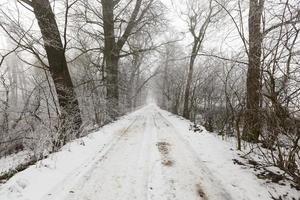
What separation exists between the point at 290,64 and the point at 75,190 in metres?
4.33

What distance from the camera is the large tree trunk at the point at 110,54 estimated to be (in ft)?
42.5

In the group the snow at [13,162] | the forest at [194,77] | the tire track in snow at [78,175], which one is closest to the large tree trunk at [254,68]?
the forest at [194,77]

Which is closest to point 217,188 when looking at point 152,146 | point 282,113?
point 282,113

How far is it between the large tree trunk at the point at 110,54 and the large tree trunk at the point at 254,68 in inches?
337

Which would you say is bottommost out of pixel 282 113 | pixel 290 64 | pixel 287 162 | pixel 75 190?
pixel 75 190

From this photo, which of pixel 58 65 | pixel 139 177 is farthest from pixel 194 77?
pixel 139 177

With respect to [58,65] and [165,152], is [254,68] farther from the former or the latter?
[58,65]

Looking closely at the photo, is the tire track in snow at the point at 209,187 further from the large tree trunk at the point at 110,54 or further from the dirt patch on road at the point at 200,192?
the large tree trunk at the point at 110,54

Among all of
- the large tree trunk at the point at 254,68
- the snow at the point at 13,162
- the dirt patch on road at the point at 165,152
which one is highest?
the large tree trunk at the point at 254,68

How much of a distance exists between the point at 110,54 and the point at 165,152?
9421 mm

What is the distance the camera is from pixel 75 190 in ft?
11.5

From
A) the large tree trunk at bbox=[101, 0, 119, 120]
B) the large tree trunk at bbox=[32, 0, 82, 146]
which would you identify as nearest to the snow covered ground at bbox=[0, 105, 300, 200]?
the large tree trunk at bbox=[32, 0, 82, 146]

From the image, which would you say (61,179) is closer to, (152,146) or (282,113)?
(152,146)

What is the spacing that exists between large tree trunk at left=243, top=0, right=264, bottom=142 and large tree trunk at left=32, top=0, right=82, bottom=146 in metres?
5.35
